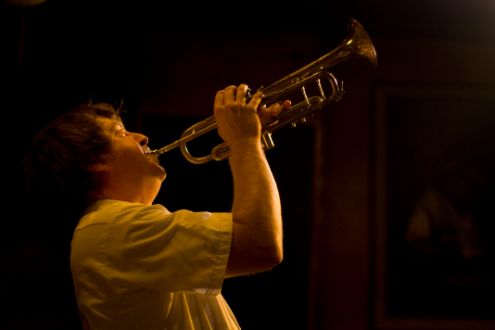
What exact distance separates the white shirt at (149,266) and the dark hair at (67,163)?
12 cm

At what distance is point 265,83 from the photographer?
9.62 ft

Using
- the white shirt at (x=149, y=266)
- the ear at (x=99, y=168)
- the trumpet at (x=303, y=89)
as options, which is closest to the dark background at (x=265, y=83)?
the trumpet at (x=303, y=89)

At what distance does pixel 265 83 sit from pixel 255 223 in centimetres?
A: 191

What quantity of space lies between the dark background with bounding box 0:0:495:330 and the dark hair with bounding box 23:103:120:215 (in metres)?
1.26

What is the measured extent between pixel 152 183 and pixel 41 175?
276mm

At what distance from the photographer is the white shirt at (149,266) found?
1.11 meters

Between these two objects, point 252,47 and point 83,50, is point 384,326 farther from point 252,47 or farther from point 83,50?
point 83,50

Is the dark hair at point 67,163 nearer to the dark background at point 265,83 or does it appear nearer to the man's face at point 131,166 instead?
the man's face at point 131,166

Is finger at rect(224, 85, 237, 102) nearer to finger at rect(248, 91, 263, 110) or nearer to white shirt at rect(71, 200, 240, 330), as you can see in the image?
finger at rect(248, 91, 263, 110)

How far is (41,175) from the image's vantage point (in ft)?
4.59

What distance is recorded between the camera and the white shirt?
1.11m

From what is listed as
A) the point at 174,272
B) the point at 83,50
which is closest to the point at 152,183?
the point at 174,272

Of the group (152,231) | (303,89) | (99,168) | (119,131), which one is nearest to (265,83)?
(303,89)

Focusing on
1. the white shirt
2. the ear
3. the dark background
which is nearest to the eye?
the ear
